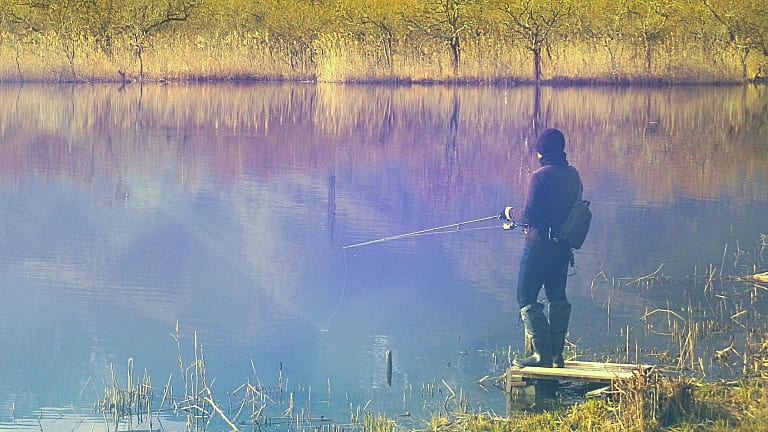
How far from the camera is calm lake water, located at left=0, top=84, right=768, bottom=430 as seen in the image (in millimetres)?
7441

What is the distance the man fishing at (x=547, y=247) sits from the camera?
22.3 ft

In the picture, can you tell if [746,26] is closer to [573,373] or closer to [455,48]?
[455,48]

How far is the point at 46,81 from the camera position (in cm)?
3278

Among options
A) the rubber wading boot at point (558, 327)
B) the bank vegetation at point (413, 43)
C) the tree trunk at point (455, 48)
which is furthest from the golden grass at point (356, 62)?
the rubber wading boot at point (558, 327)

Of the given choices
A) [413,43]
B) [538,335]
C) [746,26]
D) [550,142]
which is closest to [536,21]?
[413,43]

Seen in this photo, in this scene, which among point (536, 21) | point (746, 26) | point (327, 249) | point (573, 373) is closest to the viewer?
point (573, 373)

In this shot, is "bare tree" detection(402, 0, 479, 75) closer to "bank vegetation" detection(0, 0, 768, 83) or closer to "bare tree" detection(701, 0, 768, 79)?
"bank vegetation" detection(0, 0, 768, 83)

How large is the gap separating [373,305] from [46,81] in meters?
25.6

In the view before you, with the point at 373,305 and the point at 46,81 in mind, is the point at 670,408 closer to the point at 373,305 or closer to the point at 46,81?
the point at 373,305

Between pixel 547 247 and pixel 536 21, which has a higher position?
pixel 536 21

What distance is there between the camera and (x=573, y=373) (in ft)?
21.7

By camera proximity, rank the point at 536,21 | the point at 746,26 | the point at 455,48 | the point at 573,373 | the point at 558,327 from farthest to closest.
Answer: the point at 746,26
the point at 455,48
the point at 536,21
the point at 558,327
the point at 573,373

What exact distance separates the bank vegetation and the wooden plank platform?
26404mm

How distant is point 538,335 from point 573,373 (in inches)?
13.7
